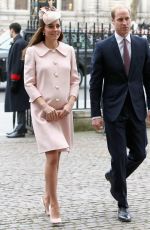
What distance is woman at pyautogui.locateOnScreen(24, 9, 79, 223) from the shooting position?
249 inches

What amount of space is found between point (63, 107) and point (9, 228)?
1.16 metres

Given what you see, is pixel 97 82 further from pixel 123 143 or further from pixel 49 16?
pixel 49 16

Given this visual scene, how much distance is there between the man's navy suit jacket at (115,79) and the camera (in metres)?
6.42

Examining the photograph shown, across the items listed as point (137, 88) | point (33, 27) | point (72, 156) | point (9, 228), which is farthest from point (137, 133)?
point (33, 27)

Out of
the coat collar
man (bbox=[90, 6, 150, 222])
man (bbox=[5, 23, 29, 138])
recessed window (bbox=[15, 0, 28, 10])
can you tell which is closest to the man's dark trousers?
man (bbox=[90, 6, 150, 222])

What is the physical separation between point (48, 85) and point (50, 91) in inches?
2.2

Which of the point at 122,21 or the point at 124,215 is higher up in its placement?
the point at 122,21

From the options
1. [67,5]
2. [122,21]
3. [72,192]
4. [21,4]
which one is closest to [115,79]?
[122,21]

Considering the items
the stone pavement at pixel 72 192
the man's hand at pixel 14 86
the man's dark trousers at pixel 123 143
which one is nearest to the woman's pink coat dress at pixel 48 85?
the man's dark trousers at pixel 123 143

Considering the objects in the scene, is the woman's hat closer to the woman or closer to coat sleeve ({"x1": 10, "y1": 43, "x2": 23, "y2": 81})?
the woman

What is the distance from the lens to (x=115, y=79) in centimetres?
645

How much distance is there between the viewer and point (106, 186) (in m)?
7.92

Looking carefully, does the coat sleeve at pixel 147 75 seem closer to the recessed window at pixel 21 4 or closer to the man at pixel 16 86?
the man at pixel 16 86

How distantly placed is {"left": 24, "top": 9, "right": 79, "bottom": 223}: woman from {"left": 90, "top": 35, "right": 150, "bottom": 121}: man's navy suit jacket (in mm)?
252
